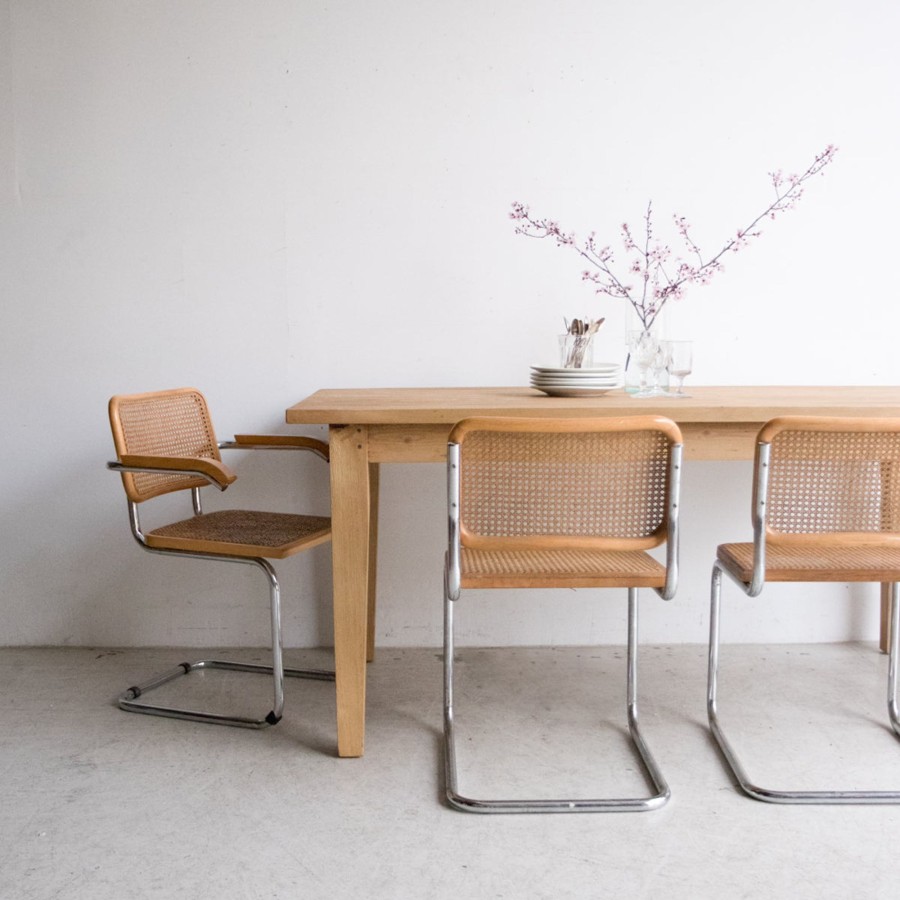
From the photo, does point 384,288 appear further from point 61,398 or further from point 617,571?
point 617,571

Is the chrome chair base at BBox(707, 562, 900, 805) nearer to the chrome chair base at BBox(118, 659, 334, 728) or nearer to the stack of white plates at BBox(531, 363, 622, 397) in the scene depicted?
the stack of white plates at BBox(531, 363, 622, 397)

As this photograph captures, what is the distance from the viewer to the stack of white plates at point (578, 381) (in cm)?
267

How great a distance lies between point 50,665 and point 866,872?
2.41 m

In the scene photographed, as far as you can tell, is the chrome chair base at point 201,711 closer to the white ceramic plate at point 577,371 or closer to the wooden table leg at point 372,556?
the wooden table leg at point 372,556

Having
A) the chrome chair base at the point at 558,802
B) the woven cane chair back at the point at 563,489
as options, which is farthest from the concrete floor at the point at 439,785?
the woven cane chair back at the point at 563,489

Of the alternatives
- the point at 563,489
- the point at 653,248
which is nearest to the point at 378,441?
the point at 563,489

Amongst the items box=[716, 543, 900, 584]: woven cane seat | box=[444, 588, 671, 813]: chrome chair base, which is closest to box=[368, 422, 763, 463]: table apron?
box=[716, 543, 900, 584]: woven cane seat

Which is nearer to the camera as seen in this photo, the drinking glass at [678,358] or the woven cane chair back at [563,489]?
the woven cane chair back at [563,489]

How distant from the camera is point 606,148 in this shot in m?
3.08

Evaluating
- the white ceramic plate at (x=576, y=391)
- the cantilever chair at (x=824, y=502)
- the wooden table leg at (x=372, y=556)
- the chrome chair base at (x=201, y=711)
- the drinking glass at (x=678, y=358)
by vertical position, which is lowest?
the chrome chair base at (x=201, y=711)

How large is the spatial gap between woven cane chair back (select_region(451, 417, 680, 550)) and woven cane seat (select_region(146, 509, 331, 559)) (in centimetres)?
64

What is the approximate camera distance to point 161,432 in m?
2.79

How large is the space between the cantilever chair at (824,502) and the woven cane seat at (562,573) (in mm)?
249

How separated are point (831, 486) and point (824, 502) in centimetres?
4
